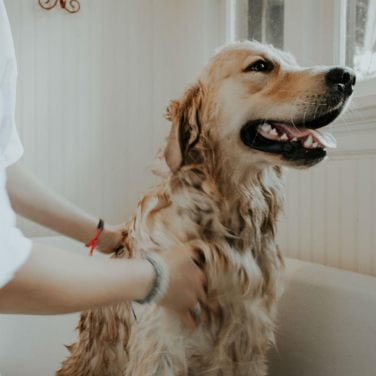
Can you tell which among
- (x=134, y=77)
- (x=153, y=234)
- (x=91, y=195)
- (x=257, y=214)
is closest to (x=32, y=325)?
(x=91, y=195)

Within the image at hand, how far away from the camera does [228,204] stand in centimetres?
91

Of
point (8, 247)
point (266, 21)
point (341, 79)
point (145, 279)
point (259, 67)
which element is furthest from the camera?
point (266, 21)

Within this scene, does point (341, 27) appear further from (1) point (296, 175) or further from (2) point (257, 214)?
(2) point (257, 214)

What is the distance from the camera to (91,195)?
2.37 metres

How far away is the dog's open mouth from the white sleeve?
0.48 m

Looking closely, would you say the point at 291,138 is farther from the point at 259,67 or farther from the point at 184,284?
the point at 184,284

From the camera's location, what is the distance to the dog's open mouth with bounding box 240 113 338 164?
826mm

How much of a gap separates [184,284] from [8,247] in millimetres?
303

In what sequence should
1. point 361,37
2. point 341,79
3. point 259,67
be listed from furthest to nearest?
point 361,37 < point 259,67 < point 341,79

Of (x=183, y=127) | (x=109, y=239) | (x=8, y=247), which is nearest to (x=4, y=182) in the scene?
(x=8, y=247)

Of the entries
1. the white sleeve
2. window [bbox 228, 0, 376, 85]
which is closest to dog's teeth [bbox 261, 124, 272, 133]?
the white sleeve

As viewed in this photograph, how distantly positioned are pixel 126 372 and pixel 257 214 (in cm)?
40

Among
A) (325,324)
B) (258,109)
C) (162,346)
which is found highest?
(258,109)

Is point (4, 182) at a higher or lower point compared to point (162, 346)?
higher
